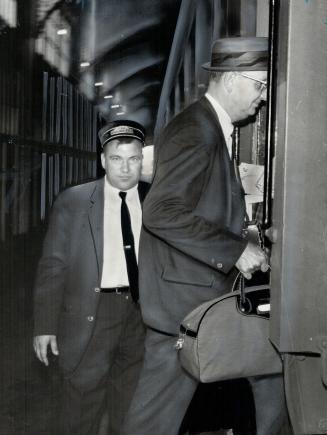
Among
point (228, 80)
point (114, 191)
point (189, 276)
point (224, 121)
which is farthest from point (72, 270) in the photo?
point (228, 80)

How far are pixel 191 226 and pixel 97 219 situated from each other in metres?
0.37

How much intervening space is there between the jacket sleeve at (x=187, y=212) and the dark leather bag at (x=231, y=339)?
15 cm

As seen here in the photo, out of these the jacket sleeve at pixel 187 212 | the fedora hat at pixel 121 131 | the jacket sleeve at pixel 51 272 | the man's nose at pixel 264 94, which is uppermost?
the man's nose at pixel 264 94

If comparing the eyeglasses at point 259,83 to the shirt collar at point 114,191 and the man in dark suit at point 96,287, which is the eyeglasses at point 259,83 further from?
the shirt collar at point 114,191

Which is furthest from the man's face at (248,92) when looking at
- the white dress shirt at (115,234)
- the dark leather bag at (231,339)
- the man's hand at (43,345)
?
the man's hand at (43,345)

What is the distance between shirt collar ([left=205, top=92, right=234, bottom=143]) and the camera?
81.1 inches

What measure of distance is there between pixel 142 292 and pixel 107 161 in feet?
1.58

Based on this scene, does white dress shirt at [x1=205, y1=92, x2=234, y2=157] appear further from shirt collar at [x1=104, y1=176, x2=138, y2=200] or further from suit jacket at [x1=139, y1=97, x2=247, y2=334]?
shirt collar at [x1=104, y1=176, x2=138, y2=200]

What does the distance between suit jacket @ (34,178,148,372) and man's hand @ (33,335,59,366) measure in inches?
0.7

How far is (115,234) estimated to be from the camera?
2115mm

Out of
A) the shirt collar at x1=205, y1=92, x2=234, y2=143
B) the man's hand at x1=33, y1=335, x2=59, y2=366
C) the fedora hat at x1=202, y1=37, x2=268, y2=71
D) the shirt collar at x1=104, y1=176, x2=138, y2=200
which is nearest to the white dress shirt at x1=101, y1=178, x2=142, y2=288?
the shirt collar at x1=104, y1=176, x2=138, y2=200

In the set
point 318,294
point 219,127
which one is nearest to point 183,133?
point 219,127

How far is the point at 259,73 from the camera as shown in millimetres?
2008

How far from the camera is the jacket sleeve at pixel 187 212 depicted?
196 centimetres
